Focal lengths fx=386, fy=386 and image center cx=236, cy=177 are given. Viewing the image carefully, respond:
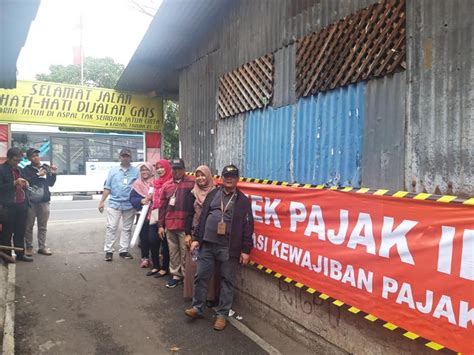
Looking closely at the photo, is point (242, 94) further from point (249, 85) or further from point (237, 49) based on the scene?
point (237, 49)

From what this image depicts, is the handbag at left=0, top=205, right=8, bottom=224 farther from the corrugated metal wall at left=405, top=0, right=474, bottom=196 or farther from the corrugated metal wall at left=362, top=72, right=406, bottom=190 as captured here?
the corrugated metal wall at left=405, top=0, right=474, bottom=196

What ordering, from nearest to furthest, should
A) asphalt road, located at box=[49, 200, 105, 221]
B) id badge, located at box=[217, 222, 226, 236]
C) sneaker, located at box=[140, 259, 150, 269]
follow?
id badge, located at box=[217, 222, 226, 236] → sneaker, located at box=[140, 259, 150, 269] → asphalt road, located at box=[49, 200, 105, 221]

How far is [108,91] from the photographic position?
33.1 feet

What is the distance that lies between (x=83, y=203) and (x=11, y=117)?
7.00 meters

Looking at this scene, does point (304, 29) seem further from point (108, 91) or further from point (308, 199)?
point (108, 91)

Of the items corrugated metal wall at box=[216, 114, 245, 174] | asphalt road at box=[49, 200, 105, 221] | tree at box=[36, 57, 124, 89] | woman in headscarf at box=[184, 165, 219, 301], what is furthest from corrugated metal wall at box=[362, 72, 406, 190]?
tree at box=[36, 57, 124, 89]

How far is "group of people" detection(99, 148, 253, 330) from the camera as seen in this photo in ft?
13.6

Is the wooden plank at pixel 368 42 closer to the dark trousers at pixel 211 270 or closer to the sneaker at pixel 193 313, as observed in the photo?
the dark trousers at pixel 211 270

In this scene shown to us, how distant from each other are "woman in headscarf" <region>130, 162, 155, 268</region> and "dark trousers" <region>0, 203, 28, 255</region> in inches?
66.8

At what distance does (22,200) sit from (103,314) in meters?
2.83

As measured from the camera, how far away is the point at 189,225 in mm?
4664

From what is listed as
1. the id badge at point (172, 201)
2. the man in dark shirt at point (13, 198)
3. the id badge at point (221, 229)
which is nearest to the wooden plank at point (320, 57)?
the id badge at point (221, 229)

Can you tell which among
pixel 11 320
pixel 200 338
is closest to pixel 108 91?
pixel 11 320

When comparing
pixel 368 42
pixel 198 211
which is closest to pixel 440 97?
pixel 368 42
